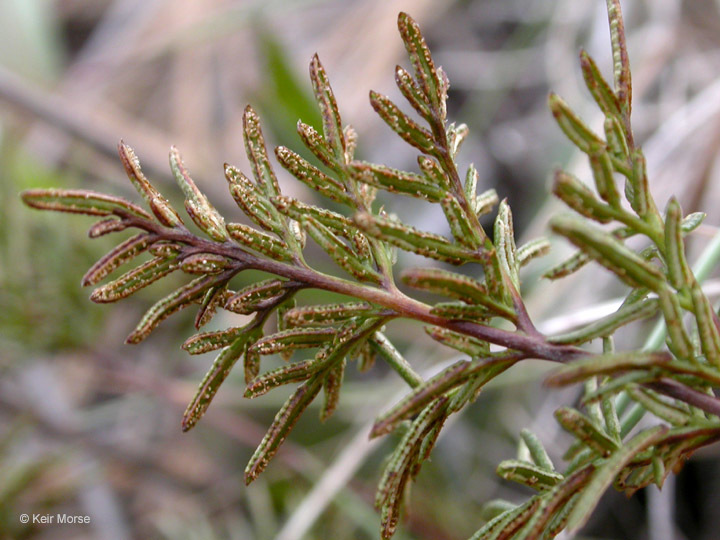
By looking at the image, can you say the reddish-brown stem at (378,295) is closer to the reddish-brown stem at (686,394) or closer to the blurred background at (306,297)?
the reddish-brown stem at (686,394)

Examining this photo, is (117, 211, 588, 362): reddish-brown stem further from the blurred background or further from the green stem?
the blurred background

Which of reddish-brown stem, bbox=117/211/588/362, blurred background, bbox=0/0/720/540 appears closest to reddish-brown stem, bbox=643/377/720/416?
reddish-brown stem, bbox=117/211/588/362

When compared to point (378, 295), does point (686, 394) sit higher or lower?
lower

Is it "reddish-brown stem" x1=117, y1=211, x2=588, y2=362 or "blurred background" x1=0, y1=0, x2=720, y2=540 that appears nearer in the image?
"reddish-brown stem" x1=117, y1=211, x2=588, y2=362

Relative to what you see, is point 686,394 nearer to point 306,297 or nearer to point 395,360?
point 395,360

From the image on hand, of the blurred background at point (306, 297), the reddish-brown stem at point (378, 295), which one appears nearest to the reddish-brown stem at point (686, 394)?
the reddish-brown stem at point (378, 295)

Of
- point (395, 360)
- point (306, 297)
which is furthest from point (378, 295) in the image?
point (306, 297)

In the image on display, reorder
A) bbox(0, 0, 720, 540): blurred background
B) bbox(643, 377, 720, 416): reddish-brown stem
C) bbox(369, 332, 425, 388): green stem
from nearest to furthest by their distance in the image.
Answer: bbox(643, 377, 720, 416): reddish-brown stem
bbox(369, 332, 425, 388): green stem
bbox(0, 0, 720, 540): blurred background

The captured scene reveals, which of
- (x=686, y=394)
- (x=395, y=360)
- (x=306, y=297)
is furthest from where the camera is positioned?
(x=306, y=297)

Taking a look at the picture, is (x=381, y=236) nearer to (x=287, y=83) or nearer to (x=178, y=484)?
(x=287, y=83)
